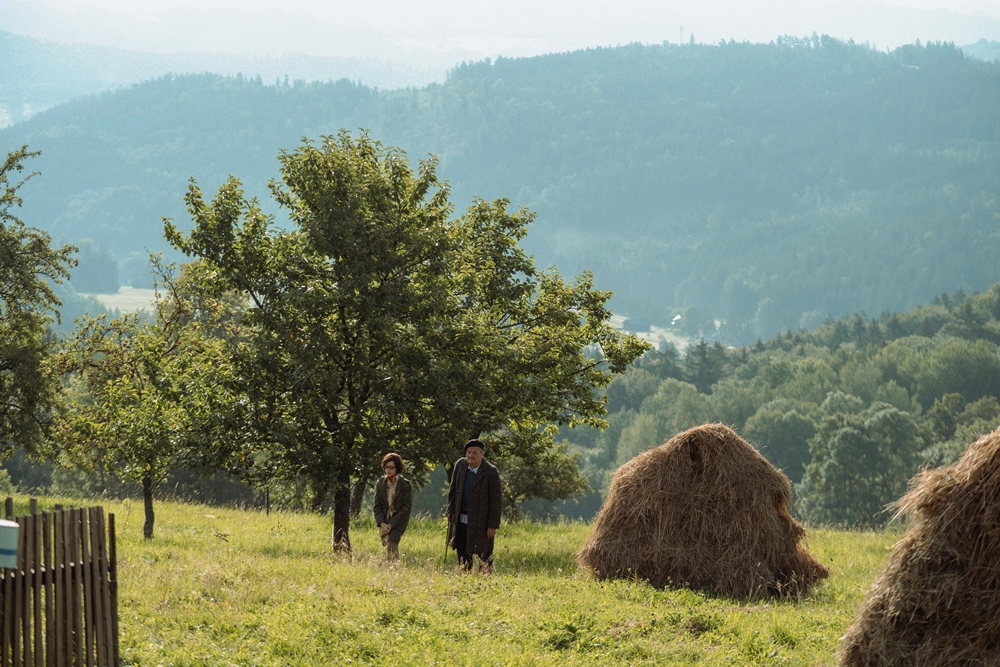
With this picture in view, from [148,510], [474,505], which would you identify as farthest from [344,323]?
[474,505]

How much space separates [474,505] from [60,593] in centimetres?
794

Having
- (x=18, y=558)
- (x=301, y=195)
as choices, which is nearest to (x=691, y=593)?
(x=18, y=558)

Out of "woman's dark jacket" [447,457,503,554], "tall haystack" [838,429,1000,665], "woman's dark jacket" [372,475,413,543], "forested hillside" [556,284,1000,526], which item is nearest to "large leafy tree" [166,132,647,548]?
"woman's dark jacket" [372,475,413,543]

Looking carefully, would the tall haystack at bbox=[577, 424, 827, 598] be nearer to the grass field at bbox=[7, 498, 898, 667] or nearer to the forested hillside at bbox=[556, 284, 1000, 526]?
the grass field at bbox=[7, 498, 898, 667]

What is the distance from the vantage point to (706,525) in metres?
15.1

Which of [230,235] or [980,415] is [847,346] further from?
[230,235]

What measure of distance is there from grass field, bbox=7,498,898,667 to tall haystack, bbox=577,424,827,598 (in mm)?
535

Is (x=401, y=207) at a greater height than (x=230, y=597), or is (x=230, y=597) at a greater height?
(x=401, y=207)

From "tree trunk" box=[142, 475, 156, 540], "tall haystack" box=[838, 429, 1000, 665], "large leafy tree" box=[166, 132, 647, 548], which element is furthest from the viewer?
"tree trunk" box=[142, 475, 156, 540]

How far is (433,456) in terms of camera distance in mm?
19844

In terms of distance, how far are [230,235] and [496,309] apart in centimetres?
816

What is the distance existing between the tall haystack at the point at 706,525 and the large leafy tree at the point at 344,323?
504 cm

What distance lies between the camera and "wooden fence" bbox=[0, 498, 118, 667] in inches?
Result: 304

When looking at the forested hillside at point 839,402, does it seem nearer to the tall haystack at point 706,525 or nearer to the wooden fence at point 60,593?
the tall haystack at point 706,525
